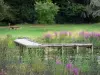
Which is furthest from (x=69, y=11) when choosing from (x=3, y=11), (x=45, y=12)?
(x=3, y=11)

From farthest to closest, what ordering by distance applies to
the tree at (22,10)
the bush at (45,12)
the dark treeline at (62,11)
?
the tree at (22,10)
the dark treeline at (62,11)
the bush at (45,12)

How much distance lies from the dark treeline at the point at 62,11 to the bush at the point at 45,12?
2.44 meters

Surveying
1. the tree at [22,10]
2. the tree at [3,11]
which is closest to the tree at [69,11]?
the tree at [22,10]

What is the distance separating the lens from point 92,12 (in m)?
55.4

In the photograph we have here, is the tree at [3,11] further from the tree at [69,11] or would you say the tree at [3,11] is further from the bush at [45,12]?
the tree at [69,11]

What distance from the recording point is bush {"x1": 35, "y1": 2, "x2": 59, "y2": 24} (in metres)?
54.2

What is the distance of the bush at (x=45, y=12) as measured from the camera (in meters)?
54.2

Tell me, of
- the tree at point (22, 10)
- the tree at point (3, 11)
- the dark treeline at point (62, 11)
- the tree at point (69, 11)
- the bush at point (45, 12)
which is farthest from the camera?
the tree at point (69, 11)

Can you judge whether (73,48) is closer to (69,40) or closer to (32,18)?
(69,40)

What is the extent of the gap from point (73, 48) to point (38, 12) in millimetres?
39138

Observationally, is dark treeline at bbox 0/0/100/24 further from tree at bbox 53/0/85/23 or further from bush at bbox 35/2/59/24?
bush at bbox 35/2/59/24

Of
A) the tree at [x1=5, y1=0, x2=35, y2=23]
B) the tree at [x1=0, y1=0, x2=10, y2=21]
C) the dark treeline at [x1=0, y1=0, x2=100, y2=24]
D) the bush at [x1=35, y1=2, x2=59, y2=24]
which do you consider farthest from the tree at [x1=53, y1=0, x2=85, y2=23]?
the tree at [x1=0, y1=0, x2=10, y2=21]

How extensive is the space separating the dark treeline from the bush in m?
2.44

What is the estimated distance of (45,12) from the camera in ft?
178
